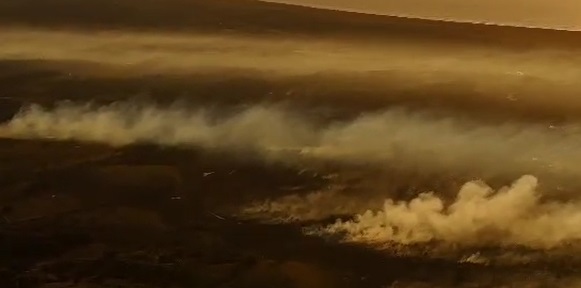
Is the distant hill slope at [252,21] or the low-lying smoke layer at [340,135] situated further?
the distant hill slope at [252,21]

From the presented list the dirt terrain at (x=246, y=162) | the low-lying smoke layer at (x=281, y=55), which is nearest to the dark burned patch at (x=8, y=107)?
the dirt terrain at (x=246, y=162)

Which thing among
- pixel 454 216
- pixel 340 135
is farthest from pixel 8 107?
pixel 454 216

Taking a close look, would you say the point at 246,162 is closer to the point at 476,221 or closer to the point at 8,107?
the point at 476,221

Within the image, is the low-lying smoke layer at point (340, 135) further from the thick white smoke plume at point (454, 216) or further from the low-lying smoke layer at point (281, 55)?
the low-lying smoke layer at point (281, 55)

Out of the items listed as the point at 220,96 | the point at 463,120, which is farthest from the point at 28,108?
the point at 463,120

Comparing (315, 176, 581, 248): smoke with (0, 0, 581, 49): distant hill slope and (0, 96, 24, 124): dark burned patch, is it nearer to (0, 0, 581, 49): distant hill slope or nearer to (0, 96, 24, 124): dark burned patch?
(0, 0, 581, 49): distant hill slope

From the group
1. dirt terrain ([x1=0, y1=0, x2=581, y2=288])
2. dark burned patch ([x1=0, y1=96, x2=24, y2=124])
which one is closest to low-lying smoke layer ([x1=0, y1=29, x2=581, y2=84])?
dirt terrain ([x1=0, y1=0, x2=581, y2=288])
